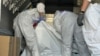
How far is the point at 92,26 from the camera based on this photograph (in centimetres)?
196

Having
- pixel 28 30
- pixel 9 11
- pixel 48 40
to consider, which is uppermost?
pixel 9 11

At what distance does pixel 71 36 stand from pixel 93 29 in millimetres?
270

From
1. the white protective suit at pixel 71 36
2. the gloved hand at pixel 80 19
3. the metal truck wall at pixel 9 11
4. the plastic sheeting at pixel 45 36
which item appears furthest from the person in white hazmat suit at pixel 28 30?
the gloved hand at pixel 80 19

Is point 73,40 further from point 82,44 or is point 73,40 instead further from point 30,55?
point 30,55

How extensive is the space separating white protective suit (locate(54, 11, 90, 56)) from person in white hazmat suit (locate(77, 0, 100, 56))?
175 mm

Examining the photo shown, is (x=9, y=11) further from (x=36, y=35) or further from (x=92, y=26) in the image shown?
(x=92, y=26)

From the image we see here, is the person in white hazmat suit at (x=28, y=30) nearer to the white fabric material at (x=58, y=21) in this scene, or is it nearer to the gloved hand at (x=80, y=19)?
the white fabric material at (x=58, y=21)

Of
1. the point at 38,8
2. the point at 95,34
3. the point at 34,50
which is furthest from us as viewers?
the point at 38,8

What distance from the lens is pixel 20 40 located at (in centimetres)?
222

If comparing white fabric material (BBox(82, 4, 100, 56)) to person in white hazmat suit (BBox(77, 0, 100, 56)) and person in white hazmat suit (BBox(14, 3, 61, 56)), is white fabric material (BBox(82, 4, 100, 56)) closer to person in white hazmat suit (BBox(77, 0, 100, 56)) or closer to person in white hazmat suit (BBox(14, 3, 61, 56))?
person in white hazmat suit (BBox(77, 0, 100, 56))


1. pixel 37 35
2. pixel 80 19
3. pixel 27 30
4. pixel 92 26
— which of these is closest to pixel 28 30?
pixel 27 30

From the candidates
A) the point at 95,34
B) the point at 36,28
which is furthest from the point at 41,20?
the point at 95,34

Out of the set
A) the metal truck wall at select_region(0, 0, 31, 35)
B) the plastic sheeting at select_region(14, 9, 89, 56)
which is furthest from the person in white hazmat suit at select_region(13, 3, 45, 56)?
the metal truck wall at select_region(0, 0, 31, 35)

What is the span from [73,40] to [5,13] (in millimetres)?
642
